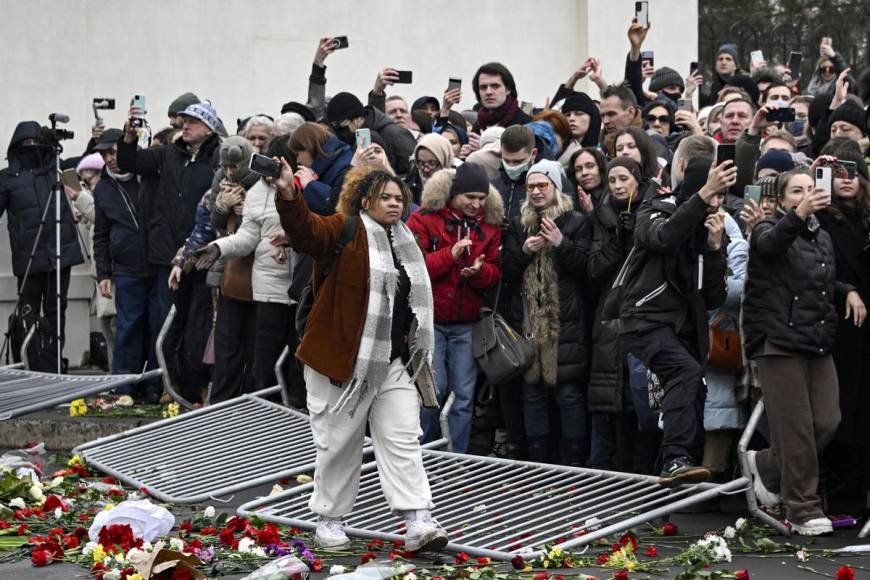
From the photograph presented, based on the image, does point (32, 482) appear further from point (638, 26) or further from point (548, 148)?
point (638, 26)

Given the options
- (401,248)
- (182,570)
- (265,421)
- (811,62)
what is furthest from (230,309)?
(811,62)

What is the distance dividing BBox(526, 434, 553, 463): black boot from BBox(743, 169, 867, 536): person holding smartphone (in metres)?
1.86

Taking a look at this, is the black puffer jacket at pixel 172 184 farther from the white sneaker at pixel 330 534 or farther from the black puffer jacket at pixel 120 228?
the white sneaker at pixel 330 534

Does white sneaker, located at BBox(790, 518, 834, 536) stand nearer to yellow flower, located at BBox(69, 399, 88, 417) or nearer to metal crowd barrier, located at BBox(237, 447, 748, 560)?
metal crowd barrier, located at BBox(237, 447, 748, 560)

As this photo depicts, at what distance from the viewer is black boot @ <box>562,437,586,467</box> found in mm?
10005

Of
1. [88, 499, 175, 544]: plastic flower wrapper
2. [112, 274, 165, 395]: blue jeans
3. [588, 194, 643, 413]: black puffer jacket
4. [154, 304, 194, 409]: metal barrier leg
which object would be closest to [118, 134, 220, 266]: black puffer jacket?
[112, 274, 165, 395]: blue jeans

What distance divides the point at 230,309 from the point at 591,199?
294cm

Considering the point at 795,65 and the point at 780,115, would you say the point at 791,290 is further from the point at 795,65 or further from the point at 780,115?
the point at 795,65

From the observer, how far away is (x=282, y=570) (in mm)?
7332

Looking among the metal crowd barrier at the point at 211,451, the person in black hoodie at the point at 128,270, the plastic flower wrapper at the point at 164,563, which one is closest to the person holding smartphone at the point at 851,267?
the metal crowd barrier at the point at 211,451

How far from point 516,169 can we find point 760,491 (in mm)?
2891

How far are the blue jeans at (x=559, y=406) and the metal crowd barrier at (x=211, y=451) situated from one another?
4.54ft

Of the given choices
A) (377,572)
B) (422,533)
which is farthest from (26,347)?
(377,572)

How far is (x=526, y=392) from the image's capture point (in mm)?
10180
